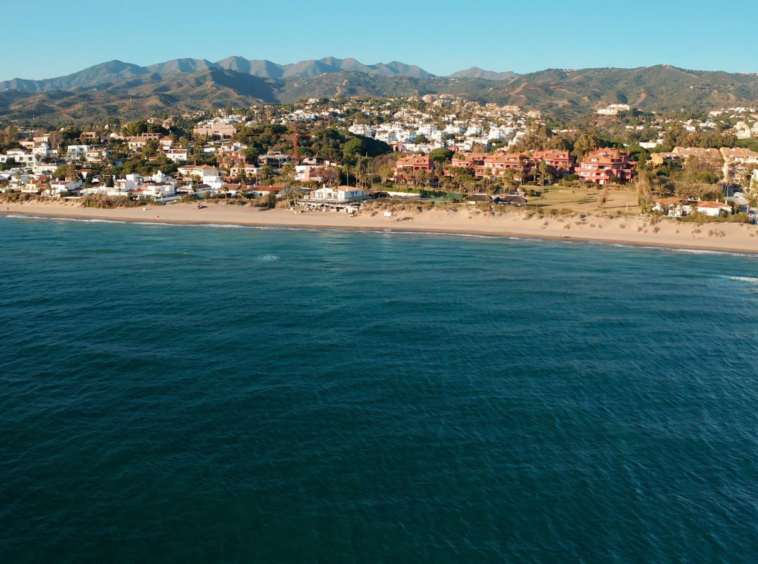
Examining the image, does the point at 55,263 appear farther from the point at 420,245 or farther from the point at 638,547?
the point at 638,547

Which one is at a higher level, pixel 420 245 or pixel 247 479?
pixel 420 245

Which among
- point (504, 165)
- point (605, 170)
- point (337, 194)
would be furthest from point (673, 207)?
point (337, 194)

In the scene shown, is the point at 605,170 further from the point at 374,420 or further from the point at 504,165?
the point at 374,420

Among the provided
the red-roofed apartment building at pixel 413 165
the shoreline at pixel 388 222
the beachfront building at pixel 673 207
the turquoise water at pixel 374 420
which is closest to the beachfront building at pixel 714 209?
the beachfront building at pixel 673 207

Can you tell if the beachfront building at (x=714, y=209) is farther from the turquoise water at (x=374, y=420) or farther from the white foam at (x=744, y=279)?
the turquoise water at (x=374, y=420)

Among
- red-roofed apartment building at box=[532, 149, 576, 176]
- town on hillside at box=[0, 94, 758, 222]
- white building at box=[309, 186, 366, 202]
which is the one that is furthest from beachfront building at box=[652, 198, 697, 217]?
white building at box=[309, 186, 366, 202]

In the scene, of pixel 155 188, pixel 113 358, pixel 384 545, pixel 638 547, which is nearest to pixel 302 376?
pixel 113 358
